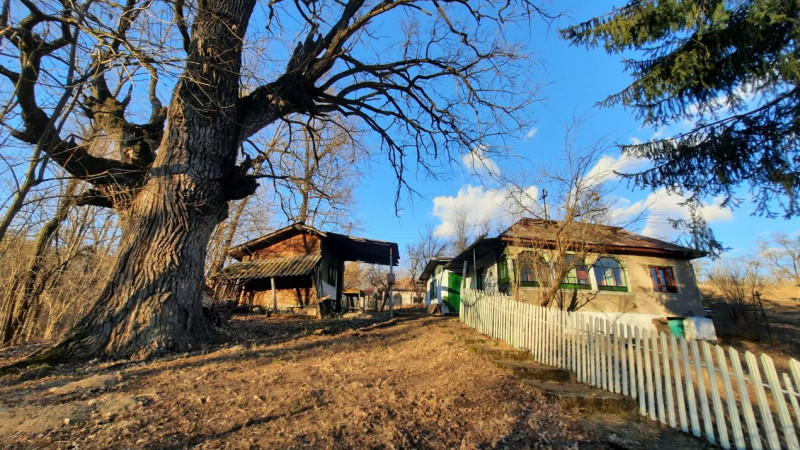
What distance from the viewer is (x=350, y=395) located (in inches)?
156

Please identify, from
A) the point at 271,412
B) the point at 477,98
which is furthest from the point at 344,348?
the point at 477,98

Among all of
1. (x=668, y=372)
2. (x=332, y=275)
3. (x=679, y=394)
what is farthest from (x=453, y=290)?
(x=679, y=394)

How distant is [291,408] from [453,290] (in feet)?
58.2

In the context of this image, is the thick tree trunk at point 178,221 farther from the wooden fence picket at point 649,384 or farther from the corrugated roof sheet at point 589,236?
the corrugated roof sheet at point 589,236

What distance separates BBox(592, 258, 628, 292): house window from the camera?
13617 millimetres

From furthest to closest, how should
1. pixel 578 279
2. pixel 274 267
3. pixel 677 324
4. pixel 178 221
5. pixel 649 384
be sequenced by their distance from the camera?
pixel 274 267 → pixel 677 324 → pixel 578 279 → pixel 178 221 → pixel 649 384

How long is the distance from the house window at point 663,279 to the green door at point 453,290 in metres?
9.24

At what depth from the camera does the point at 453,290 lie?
811 inches

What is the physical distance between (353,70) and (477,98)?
10.2 ft

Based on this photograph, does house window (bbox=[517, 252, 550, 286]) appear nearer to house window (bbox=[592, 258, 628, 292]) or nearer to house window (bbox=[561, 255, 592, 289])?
house window (bbox=[561, 255, 592, 289])

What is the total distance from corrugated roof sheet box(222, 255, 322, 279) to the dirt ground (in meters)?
9.41

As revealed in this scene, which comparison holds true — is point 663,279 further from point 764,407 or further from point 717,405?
point 764,407

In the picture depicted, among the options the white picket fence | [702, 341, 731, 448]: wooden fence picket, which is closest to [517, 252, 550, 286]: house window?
the white picket fence

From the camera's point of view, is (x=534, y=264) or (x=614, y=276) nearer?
(x=534, y=264)
